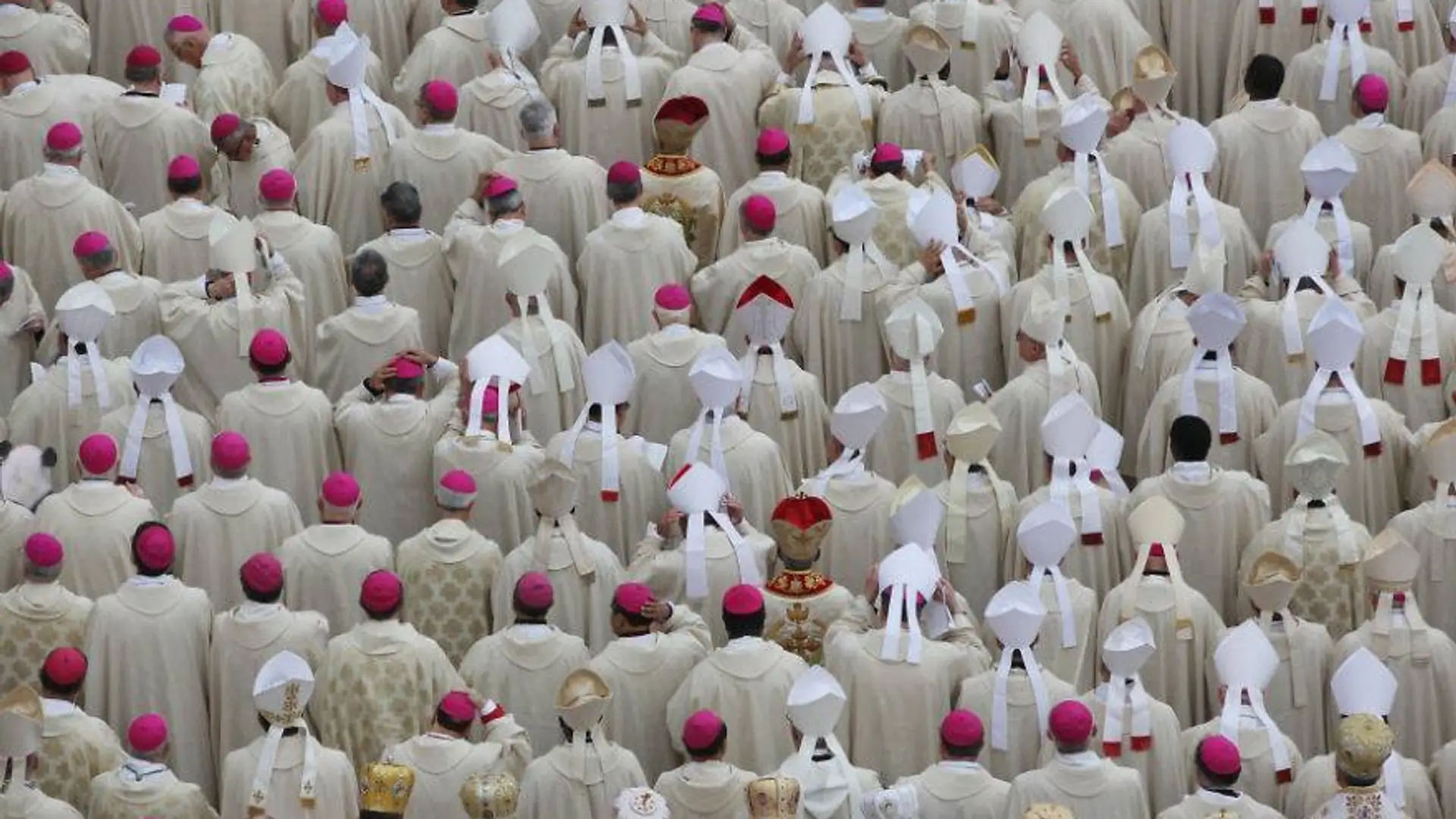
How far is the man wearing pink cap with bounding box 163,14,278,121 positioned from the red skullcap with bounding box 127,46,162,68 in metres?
0.53

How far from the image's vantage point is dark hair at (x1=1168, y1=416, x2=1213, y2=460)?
20.5 metres

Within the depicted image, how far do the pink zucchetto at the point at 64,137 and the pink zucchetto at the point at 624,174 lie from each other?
2661mm

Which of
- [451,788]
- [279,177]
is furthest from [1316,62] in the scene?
[451,788]

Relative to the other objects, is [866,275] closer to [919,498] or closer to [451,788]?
[919,498]

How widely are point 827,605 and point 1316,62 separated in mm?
5799

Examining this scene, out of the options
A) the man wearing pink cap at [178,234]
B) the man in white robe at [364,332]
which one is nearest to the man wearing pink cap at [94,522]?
the man in white robe at [364,332]

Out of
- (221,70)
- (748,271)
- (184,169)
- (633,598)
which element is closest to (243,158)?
(184,169)

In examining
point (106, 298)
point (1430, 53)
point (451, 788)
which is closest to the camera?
point (451, 788)

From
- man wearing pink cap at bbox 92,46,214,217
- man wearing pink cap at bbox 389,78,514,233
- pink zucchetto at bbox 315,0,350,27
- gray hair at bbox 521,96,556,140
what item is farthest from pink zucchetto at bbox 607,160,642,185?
man wearing pink cap at bbox 92,46,214,217

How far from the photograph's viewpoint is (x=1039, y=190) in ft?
74.8

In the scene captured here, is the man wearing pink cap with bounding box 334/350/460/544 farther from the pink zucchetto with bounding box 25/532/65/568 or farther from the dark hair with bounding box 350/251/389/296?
the pink zucchetto with bounding box 25/532/65/568

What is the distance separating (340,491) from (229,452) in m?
0.64

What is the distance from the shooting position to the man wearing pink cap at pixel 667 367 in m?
21.5

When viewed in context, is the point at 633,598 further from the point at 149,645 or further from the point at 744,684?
the point at 149,645
